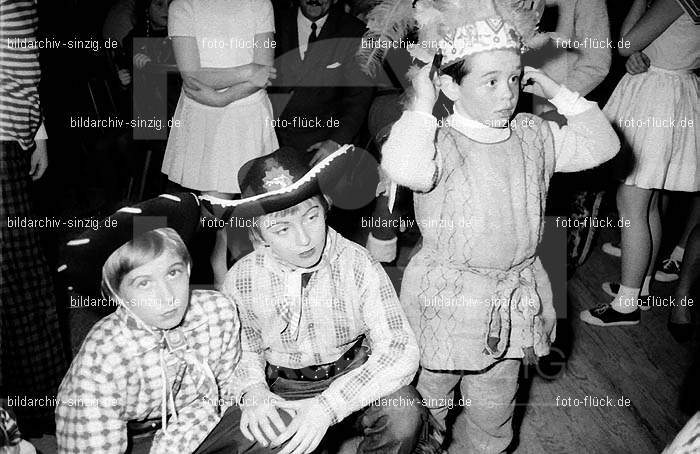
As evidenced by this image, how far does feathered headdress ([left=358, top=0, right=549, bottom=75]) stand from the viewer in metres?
1.88

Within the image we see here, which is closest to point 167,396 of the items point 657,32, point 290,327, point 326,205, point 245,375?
point 245,375

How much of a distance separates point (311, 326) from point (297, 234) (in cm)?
34

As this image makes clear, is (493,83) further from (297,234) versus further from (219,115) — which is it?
(219,115)

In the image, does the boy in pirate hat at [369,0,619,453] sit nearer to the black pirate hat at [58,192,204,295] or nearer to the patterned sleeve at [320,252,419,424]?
the patterned sleeve at [320,252,419,424]

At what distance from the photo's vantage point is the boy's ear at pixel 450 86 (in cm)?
198

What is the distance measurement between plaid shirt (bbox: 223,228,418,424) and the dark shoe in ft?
6.25

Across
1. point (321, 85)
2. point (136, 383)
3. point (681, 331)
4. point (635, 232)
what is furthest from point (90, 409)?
point (681, 331)

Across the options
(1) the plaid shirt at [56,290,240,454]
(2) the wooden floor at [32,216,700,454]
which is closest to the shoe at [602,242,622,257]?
(2) the wooden floor at [32,216,700,454]

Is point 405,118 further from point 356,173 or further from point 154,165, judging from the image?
point 154,165

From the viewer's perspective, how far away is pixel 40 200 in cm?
479

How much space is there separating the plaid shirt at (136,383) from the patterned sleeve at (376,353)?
378 millimetres

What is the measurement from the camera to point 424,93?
6.30 feet

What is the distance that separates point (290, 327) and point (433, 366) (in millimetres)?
506

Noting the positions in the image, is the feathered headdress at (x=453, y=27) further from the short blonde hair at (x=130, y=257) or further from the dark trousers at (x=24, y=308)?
the dark trousers at (x=24, y=308)
